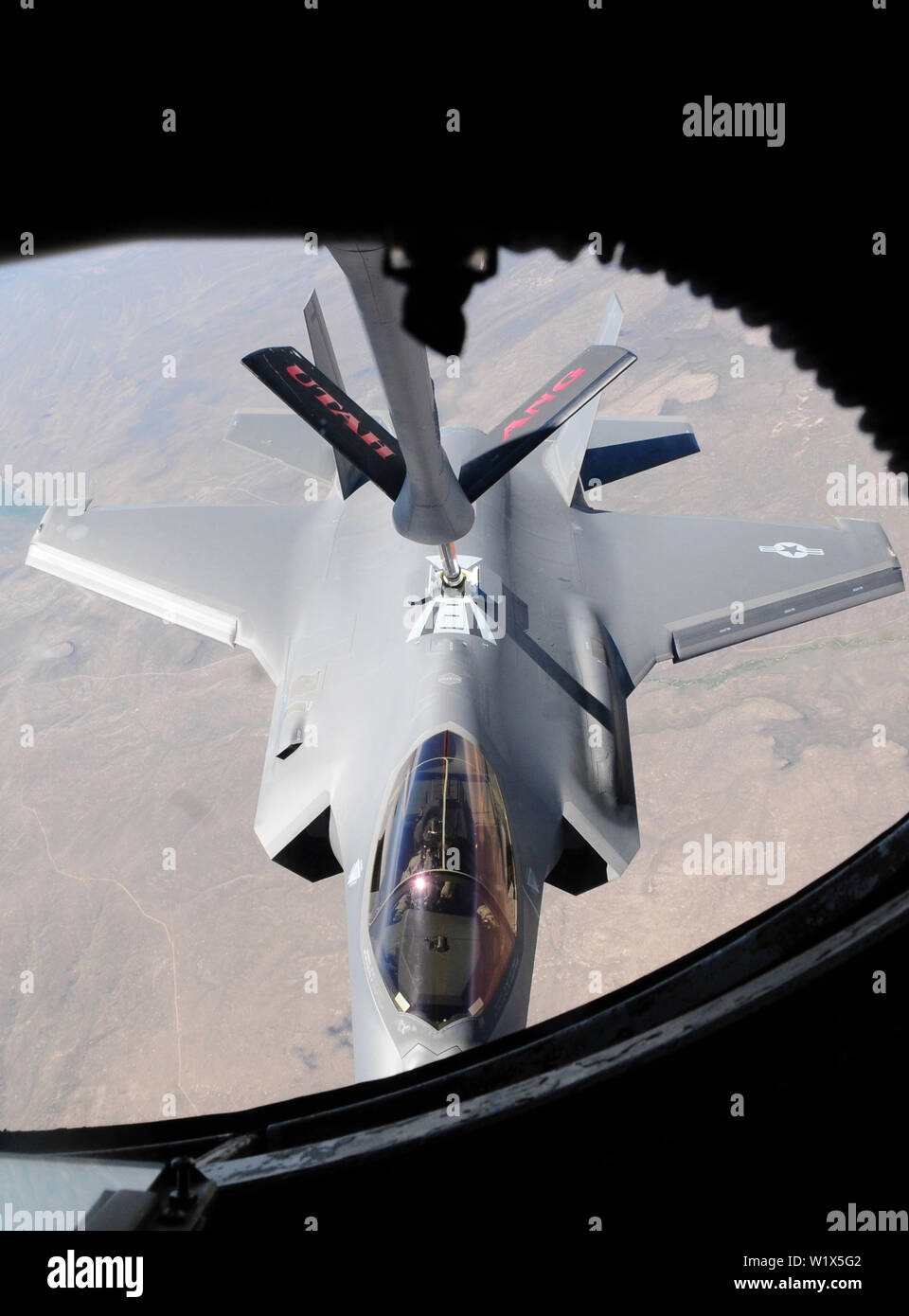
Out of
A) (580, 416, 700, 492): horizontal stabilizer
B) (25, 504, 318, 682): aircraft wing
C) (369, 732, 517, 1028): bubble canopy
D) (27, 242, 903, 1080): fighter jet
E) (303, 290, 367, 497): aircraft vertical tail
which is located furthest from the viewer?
(580, 416, 700, 492): horizontal stabilizer

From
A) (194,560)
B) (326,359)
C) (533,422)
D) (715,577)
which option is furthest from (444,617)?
(326,359)

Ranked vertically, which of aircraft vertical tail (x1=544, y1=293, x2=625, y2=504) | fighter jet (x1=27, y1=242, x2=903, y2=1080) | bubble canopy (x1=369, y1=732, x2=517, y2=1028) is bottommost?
bubble canopy (x1=369, y1=732, x2=517, y2=1028)

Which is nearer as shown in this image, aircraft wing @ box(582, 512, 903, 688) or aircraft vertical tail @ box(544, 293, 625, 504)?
aircraft wing @ box(582, 512, 903, 688)

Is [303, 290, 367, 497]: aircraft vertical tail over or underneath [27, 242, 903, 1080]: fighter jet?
over

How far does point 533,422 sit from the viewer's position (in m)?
7.04

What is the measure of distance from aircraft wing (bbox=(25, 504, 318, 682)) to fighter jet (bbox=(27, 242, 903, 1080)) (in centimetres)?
4

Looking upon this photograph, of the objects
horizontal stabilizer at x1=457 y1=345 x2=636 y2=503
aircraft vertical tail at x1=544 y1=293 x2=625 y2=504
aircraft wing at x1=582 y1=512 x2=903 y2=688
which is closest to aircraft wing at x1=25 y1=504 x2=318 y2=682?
aircraft vertical tail at x1=544 y1=293 x2=625 y2=504

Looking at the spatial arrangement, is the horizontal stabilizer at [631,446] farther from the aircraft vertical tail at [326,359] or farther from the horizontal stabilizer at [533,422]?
the horizontal stabilizer at [533,422]

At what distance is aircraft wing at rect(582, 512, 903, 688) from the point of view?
33.7 ft

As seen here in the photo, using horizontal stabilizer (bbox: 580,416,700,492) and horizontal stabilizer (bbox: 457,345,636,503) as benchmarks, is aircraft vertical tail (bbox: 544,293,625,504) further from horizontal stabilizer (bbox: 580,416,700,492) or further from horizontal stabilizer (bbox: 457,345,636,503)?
horizontal stabilizer (bbox: 457,345,636,503)

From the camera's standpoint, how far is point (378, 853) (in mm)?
6375

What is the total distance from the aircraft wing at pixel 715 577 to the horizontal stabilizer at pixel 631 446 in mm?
1048
